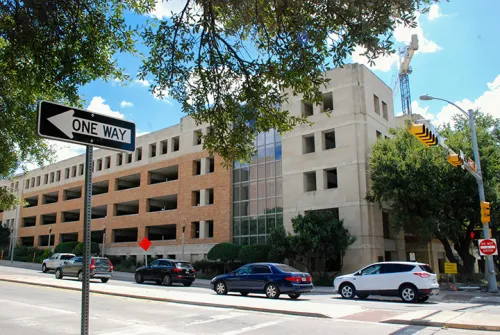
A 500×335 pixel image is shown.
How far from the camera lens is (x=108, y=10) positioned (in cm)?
998

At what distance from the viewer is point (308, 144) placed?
3584 cm

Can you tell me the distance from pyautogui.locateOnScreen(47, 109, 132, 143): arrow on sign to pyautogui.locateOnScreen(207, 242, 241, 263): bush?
30.8 meters

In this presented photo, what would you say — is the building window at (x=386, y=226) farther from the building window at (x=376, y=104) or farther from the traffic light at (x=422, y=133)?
the traffic light at (x=422, y=133)

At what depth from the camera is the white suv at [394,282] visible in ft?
58.0

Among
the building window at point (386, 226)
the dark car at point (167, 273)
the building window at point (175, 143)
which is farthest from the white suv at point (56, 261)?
the building window at point (386, 226)

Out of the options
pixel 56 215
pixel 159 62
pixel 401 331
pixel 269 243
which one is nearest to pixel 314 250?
pixel 269 243

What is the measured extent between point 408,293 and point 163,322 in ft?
36.4

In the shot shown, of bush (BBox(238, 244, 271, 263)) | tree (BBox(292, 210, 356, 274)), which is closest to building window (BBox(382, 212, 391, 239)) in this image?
tree (BBox(292, 210, 356, 274))

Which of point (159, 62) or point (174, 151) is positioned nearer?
point (159, 62)

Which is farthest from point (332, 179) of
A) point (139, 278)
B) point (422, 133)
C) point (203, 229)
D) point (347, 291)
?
point (422, 133)

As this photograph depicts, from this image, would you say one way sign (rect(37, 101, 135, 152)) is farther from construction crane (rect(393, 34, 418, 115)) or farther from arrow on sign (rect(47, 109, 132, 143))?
construction crane (rect(393, 34, 418, 115))

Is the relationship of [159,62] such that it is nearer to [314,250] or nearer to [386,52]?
[386,52]

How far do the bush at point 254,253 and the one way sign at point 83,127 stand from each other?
93.1ft

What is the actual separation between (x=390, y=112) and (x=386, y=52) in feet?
106
